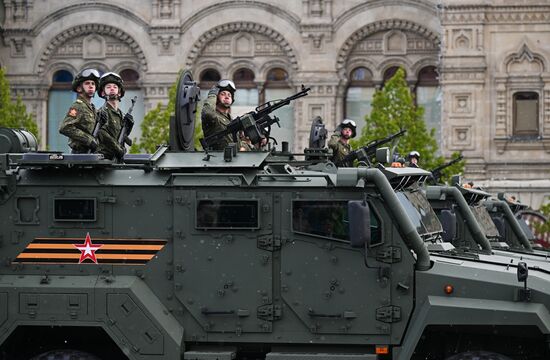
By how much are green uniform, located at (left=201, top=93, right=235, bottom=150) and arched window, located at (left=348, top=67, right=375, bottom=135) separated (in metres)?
37.8

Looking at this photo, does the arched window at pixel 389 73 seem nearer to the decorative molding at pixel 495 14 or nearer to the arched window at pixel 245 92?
the decorative molding at pixel 495 14

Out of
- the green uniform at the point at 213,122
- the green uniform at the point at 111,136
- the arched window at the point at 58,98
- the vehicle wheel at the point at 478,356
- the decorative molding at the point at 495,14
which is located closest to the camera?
the vehicle wheel at the point at 478,356

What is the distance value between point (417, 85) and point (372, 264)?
41366 mm

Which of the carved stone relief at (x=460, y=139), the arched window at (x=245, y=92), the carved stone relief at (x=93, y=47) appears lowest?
the carved stone relief at (x=460, y=139)

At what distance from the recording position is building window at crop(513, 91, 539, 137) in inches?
2057

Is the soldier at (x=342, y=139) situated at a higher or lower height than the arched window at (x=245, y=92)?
lower

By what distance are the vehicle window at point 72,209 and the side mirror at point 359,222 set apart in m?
2.63

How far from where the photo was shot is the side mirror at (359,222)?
12781 millimetres

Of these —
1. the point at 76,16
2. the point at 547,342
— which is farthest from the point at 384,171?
the point at 76,16

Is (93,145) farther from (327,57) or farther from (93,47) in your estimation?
(93,47)

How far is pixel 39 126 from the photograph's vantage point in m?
55.3

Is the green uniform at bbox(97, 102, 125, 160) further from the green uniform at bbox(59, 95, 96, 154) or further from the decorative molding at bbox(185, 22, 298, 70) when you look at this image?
the decorative molding at bbox(185, 22, 298, 70)

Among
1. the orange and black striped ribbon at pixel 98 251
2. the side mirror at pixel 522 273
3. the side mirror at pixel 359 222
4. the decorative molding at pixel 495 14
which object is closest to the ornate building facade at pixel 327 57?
the decorative molding at pixel 495 14

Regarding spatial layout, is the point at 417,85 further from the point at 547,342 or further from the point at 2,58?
the point at 547,342
